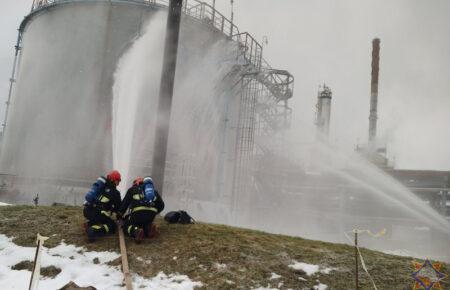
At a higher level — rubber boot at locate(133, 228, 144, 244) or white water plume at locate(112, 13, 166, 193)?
white water plume at locate(112, 13, 166, 193)

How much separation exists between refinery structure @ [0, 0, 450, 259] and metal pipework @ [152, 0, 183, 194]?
4.87m

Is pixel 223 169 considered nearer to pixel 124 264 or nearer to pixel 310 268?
pixel 310 268

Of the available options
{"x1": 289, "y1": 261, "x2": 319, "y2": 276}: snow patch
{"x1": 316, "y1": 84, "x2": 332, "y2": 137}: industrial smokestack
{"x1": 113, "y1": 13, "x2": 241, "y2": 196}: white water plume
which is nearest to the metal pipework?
{"x1": 113, "y1": 13, "x2": 241, "y2": 196}: white water plume

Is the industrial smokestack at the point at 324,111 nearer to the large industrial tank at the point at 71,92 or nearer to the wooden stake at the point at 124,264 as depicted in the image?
the large industrial tank at the point at 71,92

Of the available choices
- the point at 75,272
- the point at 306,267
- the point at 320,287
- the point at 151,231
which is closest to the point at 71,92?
the point at 151,231

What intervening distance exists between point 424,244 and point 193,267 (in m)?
28.1

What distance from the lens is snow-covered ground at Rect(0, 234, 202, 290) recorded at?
21.9 feet

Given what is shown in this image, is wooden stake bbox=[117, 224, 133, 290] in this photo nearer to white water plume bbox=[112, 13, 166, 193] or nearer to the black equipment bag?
the black equipment bag

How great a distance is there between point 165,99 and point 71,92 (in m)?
9.67

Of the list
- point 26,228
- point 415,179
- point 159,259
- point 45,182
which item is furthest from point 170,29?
point 415,179

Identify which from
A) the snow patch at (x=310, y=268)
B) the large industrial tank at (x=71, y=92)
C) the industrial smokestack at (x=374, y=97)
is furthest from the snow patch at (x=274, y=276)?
the industrial smokestack at (x=374, y=97)

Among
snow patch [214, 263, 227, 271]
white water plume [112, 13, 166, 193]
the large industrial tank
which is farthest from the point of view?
the large industrial tank

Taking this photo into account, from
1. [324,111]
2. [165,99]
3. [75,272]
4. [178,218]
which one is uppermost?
[324,111]

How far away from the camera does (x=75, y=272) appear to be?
23.4 ft
